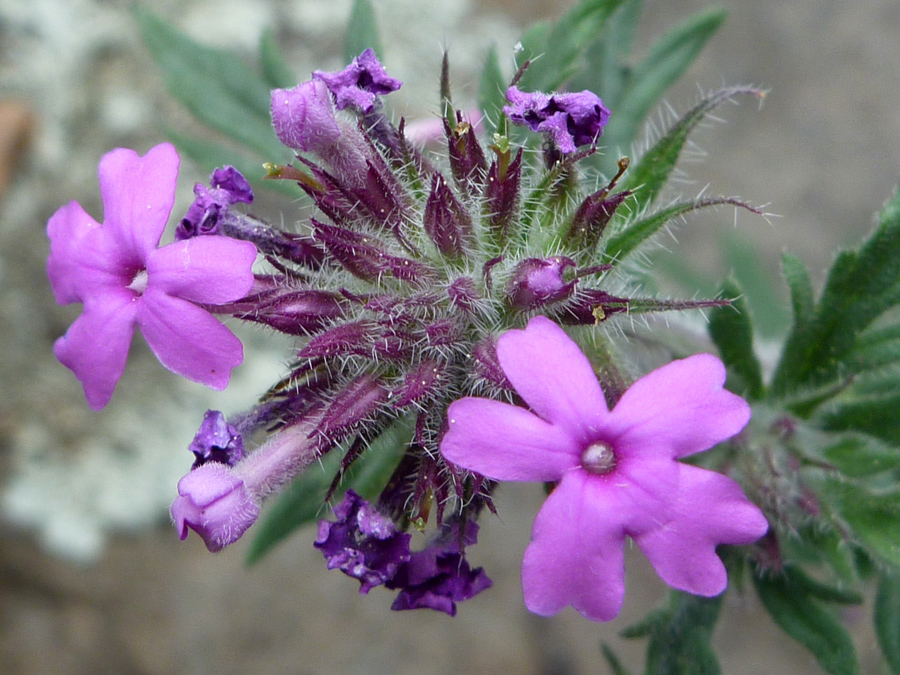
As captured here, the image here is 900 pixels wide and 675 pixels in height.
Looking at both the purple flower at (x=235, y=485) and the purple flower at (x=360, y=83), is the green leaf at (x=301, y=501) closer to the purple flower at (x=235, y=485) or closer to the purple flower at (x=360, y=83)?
the purple flower at (x=235, y=485)

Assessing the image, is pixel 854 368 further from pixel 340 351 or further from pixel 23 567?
pixel 23 567

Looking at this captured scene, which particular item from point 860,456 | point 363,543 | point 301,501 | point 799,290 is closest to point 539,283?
point 363,543

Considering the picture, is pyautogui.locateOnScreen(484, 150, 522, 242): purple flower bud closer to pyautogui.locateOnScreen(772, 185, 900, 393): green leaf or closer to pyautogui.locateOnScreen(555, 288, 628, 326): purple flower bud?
pyautogui.locateOnScreen(555, 288, 628, 326): purple flower bud

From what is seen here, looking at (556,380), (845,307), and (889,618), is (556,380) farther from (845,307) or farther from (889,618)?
(889,618)

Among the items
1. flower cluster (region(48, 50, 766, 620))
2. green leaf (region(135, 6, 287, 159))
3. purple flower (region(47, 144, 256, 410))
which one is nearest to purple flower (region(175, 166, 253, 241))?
flower cluster (region(48, 50, 766, 620))

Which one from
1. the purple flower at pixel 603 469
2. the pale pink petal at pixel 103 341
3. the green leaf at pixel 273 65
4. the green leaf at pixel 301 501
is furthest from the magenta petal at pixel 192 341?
the green leaf at pixel 273 65
